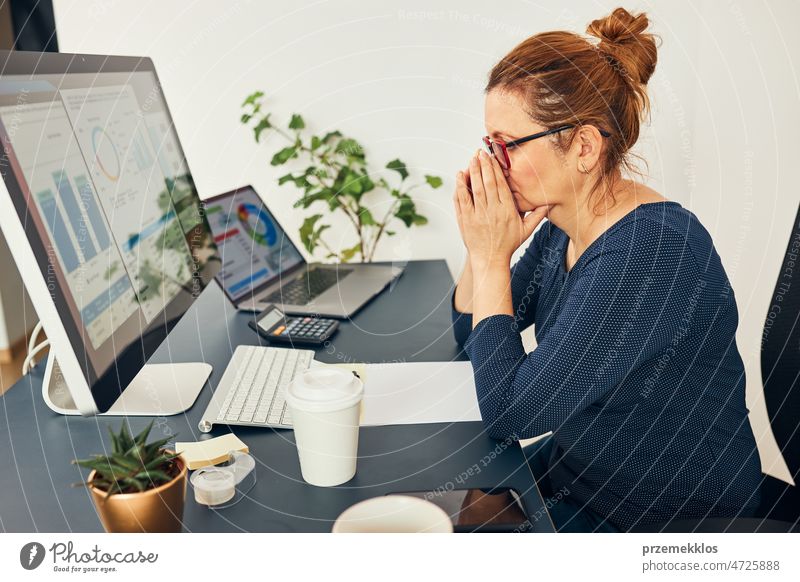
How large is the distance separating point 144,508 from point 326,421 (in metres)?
0.18

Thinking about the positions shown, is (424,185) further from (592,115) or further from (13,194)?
(13,194)

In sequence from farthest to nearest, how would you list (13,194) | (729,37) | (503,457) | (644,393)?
(729,37)
(644,393)
(503,457)
(13,194)

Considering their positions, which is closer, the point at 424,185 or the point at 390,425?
the point at 390,425

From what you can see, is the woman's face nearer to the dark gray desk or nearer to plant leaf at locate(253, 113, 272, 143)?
the dark gray desk

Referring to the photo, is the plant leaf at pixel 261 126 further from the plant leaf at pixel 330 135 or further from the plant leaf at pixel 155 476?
the plant leaf at pixel 155 476

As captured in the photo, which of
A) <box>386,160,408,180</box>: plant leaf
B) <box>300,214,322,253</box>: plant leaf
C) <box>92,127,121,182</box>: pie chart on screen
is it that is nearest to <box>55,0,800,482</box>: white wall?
<box>386,160,408,180</box>: plant leaf

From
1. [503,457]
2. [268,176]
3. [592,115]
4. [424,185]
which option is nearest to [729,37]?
[424,185]

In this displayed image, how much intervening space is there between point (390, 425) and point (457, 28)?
1.26 metres

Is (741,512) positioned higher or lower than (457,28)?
lower

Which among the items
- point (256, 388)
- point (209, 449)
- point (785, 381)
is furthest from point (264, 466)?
point (785, 381)

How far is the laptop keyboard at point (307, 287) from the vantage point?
130 cm

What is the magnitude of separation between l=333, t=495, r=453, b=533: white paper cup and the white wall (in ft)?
4.31

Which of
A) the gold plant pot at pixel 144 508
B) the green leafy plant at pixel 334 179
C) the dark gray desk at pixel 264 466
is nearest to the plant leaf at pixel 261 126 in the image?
the green leafy plant at pixel 334 179

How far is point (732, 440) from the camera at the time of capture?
0.88 meters
